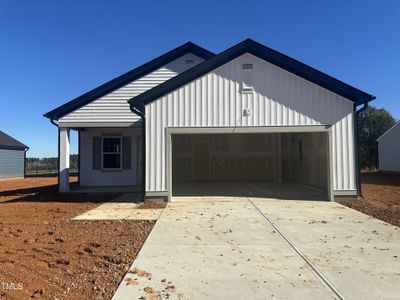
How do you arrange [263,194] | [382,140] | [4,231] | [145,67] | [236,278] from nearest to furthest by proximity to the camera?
1. [236,278]
2. [4,231]
3. [263,194]
4. [145,67]
5. [382,140]

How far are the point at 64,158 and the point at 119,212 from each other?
605cm

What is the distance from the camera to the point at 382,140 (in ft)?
108

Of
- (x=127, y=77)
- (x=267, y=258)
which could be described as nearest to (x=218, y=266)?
(x=267, y=258)

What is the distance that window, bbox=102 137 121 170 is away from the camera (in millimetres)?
17906

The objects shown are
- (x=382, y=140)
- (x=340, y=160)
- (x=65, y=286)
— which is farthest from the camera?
(x=382, y=140)

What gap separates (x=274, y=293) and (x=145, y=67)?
13.6 metres

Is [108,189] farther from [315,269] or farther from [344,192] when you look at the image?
[315,269]

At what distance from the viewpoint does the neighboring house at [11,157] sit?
30516 millimetres

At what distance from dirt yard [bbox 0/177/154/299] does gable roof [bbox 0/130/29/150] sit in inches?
872

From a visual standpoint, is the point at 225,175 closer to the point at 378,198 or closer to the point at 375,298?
the point at 378,198

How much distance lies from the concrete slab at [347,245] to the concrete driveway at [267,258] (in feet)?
0.04

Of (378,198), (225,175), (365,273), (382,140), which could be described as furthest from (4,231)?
(382,140)

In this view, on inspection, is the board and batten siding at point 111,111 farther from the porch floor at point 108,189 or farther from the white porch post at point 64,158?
the porch floor at point 108,189

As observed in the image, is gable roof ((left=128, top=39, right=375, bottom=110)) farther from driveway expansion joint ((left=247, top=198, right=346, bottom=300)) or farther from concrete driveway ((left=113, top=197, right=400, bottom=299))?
driveway expansion joint ((left=247, top=198, right=346, bottom=300))
